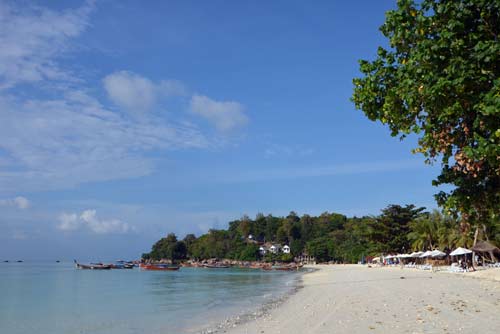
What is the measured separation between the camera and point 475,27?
698cm

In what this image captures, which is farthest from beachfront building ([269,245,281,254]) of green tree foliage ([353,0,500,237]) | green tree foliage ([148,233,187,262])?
green tree foliage ([353,0,500,237])

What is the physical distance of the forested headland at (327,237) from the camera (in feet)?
188

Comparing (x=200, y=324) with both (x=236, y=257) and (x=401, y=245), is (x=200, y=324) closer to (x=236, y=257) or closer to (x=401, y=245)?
(x=401, y=245)

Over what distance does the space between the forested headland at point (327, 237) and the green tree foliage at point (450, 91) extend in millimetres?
40097

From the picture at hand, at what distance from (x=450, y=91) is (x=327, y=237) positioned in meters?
112

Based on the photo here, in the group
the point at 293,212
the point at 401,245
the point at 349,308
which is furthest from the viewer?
the point at 293,212

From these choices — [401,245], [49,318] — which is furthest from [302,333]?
[401,245]

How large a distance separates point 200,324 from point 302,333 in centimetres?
683

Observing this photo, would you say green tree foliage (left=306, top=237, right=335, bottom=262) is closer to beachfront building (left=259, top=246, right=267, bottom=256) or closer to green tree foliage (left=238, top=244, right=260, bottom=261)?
green tree foliage (left=238, top=244, right=260, bottom=261)

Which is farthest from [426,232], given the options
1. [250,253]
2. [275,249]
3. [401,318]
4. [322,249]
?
[275,249]

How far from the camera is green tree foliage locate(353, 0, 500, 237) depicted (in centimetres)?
623

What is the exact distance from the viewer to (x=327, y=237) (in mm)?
115438

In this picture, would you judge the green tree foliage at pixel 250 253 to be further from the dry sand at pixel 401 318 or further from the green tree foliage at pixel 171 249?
the dry sand at pixel 401 318

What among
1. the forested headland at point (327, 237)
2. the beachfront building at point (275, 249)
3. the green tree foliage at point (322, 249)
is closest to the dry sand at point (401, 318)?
the forested headland at point (327, 237)
